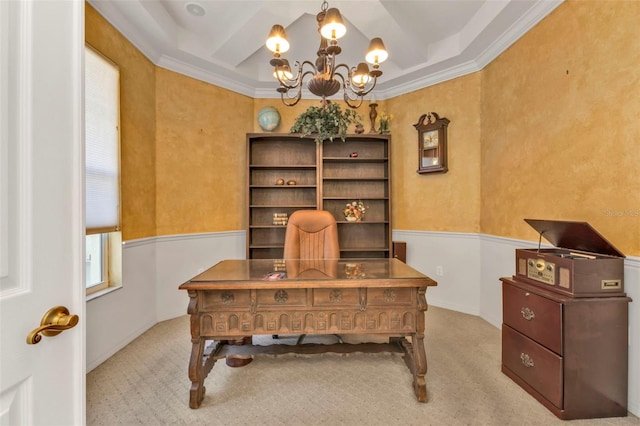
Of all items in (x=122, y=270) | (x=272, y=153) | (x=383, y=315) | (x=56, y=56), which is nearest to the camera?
(x=56, y=56)

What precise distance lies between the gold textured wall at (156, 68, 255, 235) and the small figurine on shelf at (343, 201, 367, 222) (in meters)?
1.37

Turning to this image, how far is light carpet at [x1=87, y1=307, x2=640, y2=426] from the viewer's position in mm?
1725

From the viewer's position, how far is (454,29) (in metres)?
3.19

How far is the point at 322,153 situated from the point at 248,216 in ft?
4.23

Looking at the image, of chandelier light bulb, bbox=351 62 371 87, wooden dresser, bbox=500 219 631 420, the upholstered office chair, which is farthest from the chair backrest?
wooden dresser, bbox=500 219 631 420

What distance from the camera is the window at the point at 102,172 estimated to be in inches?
90.0

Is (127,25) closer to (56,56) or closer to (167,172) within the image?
(167,172)

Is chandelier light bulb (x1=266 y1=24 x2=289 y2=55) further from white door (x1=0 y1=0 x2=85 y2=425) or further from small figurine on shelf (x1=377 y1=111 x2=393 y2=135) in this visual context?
small figurine on shelf (x1=377 y1=111 x2=393 y2=135)

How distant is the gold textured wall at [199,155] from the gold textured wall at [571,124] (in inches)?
120

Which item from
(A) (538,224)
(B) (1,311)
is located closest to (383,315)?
(A) (538,224)

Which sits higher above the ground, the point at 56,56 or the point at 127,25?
the point at 127,25

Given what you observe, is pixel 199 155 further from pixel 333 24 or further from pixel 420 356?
pixel 420 356

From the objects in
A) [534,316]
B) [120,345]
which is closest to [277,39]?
[534,316]

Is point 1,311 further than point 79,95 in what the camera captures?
No
